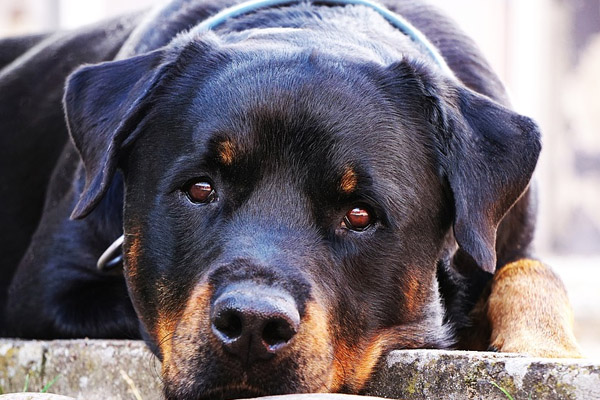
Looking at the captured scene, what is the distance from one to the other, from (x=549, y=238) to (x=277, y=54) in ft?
22.5

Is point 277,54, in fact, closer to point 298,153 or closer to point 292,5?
point 298,153

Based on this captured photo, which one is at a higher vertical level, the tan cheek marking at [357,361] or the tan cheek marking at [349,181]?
the tan cheek marking at [349,181]

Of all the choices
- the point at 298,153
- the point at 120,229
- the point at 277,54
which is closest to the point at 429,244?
the point at 298,153

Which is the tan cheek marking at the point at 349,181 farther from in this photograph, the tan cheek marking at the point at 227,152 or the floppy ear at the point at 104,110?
the floppy ear at the point at 104,110

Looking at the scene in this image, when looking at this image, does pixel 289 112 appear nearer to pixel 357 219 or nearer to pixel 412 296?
pixel 357 219

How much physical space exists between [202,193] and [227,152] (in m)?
0.14

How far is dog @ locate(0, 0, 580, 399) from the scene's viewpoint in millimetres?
2701

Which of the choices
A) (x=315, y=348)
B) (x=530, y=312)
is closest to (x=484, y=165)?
(x=530, y=312)

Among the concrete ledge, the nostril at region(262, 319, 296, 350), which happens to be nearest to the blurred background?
the concrete ledge

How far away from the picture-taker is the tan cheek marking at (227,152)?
9.61 ft

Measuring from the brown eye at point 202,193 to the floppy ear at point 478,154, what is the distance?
678 mm

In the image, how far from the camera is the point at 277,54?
3207 millimetres

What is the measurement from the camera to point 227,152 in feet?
9.62

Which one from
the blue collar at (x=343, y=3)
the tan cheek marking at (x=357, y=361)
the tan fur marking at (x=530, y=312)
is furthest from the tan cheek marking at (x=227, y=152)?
the tan fur marking at (x=530, y=312)
